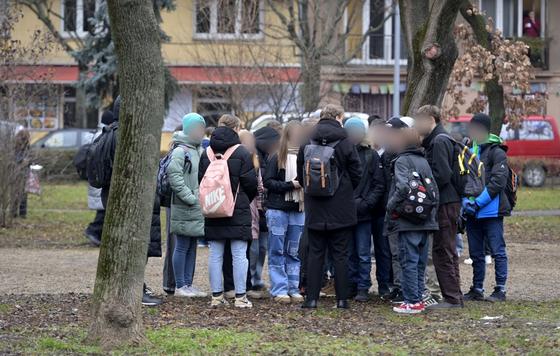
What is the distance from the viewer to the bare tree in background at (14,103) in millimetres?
17750

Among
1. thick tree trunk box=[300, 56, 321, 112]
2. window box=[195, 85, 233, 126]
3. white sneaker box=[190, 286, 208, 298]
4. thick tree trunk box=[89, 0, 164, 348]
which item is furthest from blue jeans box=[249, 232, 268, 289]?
window box=[195, 85, 233, 126]

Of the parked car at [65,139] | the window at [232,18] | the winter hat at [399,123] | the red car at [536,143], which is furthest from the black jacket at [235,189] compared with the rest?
the parked car at [65,139]

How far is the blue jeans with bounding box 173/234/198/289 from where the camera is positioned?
35.9ft

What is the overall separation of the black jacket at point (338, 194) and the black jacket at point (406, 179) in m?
0.42

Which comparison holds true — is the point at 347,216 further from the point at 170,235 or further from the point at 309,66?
the point at 309,66

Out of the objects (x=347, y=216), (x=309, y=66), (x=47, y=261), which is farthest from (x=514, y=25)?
(x=347, y=216)

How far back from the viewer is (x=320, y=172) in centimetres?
1011

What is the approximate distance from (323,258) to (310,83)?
15.1 m

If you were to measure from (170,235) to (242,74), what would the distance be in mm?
15122

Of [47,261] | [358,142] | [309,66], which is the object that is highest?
[309,66]

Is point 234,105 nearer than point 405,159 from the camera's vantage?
No

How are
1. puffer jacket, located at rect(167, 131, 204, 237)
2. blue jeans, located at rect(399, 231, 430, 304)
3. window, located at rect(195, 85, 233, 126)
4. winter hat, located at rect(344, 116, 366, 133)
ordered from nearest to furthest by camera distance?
blue jeans, located at rect(399, 231, 430, 304) → puffer jacket, located at rect(167, 131, 204, 237) → winter hat, located at rect(344, 116, 366, 133) → window, located at rect(195, 85, 233, 126)

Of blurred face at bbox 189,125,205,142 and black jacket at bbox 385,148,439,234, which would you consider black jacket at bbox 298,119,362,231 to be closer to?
black jacket at bbox 385,148,439,234

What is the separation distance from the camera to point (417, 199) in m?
9.80
